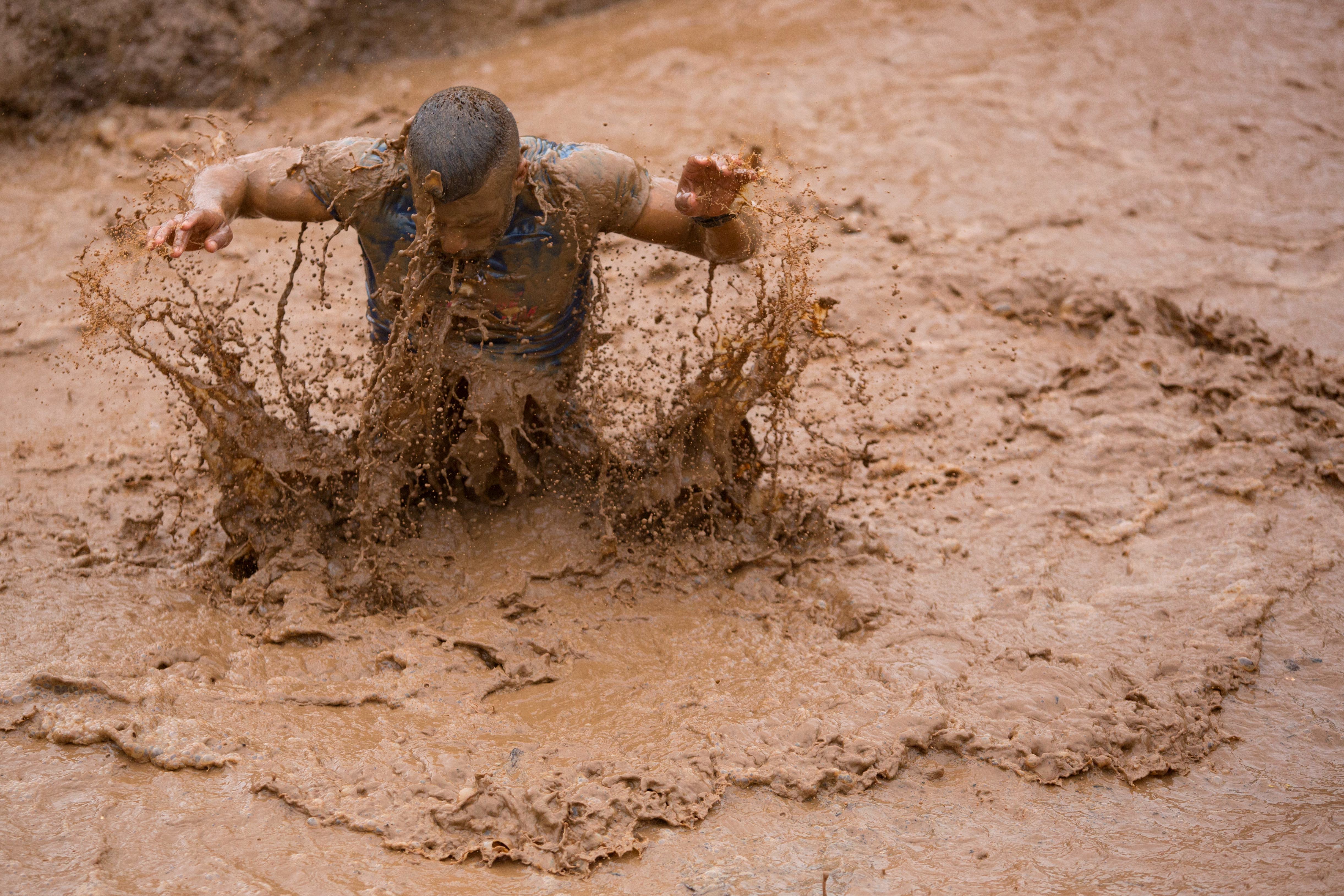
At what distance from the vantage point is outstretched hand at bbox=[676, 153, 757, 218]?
8.86 feet

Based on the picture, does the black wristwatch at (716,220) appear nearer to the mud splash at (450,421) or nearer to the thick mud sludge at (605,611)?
the mud splash at (450,421)

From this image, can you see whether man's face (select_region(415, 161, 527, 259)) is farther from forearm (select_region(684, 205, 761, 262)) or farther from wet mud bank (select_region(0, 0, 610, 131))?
wet mud bank (select_region(0, 0, 610, 131))

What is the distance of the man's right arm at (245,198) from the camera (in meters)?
2.61

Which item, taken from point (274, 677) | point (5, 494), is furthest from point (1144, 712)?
point (5, 494)

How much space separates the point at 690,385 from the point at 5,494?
6.97 ft

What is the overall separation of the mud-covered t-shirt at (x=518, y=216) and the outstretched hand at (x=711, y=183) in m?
0.20

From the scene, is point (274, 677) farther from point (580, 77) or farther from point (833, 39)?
point (833, 39)

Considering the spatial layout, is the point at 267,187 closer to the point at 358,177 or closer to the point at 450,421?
the point at 358,177

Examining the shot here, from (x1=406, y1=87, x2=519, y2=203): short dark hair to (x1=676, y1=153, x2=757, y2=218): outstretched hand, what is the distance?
0.43 metres

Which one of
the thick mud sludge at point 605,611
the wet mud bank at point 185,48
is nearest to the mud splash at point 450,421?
the thick mud sludge at point 605,611

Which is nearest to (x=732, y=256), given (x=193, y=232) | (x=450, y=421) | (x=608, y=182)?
(x=608, y=182)

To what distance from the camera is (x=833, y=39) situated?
21.1ft

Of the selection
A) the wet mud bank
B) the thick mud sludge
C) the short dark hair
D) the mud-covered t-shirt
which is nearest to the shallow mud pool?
the thick mud sludge

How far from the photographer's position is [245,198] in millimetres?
2842
